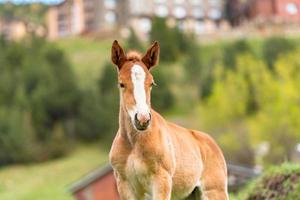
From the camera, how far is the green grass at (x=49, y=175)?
5624 cm

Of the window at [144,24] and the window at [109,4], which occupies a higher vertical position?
the window at [109,4]

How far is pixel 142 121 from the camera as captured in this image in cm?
720

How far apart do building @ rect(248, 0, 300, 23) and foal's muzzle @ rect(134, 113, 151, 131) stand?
346 feet

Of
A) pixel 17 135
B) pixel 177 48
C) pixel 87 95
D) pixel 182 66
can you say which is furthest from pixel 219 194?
pixel 177 48

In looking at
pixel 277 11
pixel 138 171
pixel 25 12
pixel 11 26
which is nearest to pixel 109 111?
pixel 277 11

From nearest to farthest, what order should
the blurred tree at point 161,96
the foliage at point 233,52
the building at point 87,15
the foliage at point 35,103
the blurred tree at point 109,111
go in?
the foliage at point 35,103 < the blurred tree at point 109,111 < the foliage at point 233,52 < the blurred tree at point 161,96 < the building at point 87,15

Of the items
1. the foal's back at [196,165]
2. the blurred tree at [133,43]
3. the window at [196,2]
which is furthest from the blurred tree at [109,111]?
the foal's back at [196,165]

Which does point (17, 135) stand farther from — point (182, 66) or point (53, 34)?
point (53, 34)

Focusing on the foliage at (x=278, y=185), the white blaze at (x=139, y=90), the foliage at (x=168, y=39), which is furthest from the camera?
the foliage at (x=168, y=39)

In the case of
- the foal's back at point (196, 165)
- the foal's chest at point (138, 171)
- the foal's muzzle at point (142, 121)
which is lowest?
the foal's back at point (196, 165)

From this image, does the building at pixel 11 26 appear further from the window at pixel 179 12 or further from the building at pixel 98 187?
the building at pixel 98 187

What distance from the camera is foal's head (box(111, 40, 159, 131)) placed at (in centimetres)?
730

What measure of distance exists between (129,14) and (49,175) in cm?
7446

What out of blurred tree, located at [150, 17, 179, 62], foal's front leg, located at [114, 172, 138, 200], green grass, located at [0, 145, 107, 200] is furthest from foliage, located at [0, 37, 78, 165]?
foal's front leg, located at [114, 172, 138, 200]
